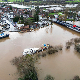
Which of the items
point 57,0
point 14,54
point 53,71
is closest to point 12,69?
point 14,54

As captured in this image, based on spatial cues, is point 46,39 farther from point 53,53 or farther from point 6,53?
point 6,53

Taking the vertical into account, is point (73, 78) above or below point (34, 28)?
below

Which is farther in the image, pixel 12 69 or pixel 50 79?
pixel 12 69

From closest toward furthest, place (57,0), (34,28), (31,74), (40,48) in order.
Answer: (31,74) → (40,48) → (34,28) → (57,0)

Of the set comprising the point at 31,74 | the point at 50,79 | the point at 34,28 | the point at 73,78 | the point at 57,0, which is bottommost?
the point at 73,78

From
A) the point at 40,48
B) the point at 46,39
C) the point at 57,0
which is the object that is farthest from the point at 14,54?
the point at 57,0

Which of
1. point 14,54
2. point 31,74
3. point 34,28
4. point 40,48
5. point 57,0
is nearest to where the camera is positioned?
point 31,74
